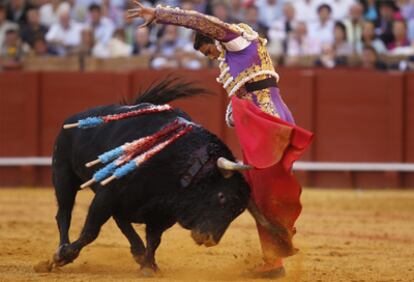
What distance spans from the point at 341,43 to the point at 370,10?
0.89 m

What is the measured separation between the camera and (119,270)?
6461mm

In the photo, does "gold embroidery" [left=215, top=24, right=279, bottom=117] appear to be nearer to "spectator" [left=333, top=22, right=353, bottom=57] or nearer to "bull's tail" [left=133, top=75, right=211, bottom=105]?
"bull's tail" [left=133, top=75, right=211, bottom=105]

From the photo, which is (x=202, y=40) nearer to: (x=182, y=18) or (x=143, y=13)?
(x=182, y=18)

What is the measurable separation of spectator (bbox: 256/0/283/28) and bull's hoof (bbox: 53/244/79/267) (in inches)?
279

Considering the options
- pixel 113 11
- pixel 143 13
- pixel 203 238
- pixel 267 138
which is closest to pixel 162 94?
pixel 143 13

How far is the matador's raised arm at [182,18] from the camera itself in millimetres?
5602

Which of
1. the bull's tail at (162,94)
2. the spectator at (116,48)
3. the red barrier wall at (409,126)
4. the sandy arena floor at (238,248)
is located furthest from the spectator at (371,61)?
the bull's tail at (162,94)

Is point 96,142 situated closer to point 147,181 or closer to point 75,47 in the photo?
point 147,181

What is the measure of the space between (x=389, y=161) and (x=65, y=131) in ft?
20.7

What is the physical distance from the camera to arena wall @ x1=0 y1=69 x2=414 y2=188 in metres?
12.0

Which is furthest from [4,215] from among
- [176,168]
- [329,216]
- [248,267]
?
[176,168]

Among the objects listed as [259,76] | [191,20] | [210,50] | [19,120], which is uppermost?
[191,20]

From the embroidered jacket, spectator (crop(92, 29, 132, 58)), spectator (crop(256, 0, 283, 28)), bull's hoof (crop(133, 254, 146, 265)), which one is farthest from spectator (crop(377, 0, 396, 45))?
bull's hoof (crop(133, 254, 146, 265))

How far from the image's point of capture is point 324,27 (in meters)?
12.3
